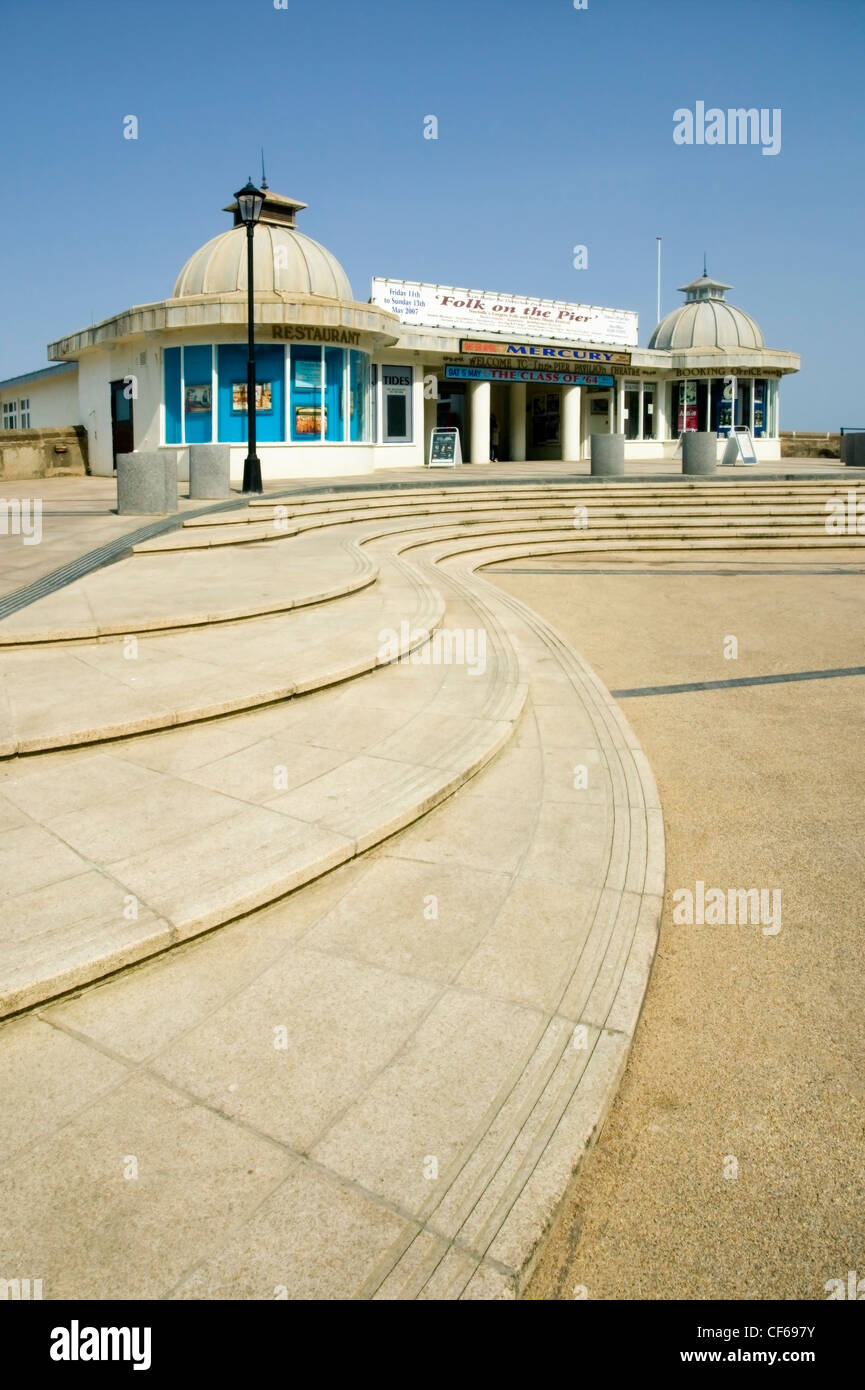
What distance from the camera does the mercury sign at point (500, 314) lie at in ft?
95.9

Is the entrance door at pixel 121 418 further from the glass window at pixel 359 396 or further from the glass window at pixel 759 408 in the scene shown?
the glass window at pixel 759 408

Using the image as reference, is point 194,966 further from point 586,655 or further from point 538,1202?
point 586,655

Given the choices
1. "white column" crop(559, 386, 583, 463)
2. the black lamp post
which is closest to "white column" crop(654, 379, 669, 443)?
"white column" crop(559, 386, 583, 463)

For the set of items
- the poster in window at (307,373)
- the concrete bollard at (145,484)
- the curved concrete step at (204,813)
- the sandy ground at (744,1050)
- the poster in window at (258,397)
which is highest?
the poster in window at (307,373)

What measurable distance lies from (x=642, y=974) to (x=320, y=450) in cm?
2152

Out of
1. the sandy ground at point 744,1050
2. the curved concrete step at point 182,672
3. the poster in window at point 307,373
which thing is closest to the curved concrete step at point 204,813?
the curved concrete step at point 182,672

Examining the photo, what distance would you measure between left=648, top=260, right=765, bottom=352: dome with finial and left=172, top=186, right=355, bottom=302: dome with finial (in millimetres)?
19860

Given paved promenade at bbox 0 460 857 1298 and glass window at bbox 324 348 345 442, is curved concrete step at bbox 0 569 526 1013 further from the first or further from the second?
Answer: glass window at bbox 324 348 345 442

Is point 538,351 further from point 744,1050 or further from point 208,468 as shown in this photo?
point 744,1050

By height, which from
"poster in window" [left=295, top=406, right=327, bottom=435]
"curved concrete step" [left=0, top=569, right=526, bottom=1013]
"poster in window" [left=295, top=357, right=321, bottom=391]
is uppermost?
"poster in window" [left=295, top=357, right=321, bottom=391]

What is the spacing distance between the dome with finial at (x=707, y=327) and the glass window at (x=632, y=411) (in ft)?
12.5

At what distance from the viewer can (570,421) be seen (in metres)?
34.8

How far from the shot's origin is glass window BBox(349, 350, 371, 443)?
2427 centimetres

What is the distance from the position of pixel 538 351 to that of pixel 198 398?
13315 millimetres
